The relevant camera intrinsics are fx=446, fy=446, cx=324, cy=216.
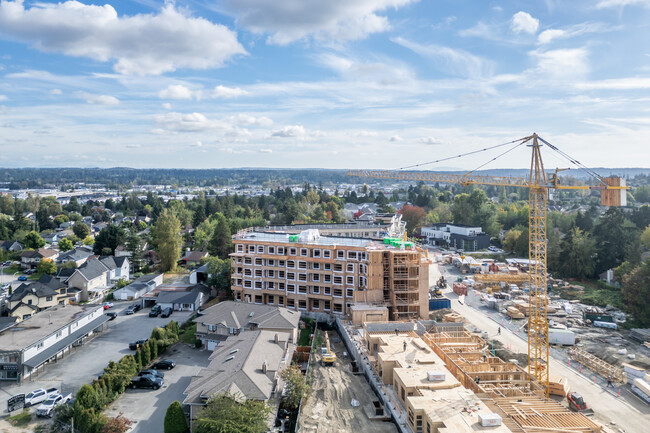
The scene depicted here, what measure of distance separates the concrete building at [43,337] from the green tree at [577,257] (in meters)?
57.4

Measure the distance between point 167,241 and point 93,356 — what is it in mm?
29209

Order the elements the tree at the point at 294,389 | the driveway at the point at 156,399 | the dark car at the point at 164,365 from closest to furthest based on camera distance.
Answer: the driveway at the point at 156,399 < the tree at the point at 294,389 < the dark car at the point at 164,365

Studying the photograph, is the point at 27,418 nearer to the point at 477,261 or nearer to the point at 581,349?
the point at 581,349

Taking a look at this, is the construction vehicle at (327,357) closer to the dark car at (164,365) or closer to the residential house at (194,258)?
the dark car at (164,365)

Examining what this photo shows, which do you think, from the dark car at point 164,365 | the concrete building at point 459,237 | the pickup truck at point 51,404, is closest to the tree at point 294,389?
the dark car at point 164,365

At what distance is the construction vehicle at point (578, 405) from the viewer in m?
26.1

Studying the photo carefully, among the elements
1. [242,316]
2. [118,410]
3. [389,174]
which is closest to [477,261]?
[389,174]

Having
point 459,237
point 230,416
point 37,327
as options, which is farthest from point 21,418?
point 459,237

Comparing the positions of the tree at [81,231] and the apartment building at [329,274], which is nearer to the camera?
the apartment building at [329,274]

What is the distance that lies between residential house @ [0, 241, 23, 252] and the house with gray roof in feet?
191

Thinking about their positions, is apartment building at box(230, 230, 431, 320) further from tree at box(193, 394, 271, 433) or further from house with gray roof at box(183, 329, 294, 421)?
tree at box(193, 394, 271, 433)

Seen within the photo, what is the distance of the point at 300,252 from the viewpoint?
42.8 meters

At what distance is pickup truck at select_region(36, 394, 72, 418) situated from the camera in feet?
79.7

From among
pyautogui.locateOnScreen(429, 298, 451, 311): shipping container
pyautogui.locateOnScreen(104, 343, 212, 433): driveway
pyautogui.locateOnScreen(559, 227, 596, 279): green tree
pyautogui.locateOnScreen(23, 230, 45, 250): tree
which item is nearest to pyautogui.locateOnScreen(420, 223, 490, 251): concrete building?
pyautogui.locateOnScreen(559, 227, 596, 279): green tree
